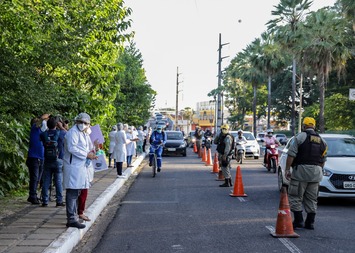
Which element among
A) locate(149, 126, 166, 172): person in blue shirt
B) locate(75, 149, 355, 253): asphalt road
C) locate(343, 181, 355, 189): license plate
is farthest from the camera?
locate(149, 126, 166, 172): person in blue shirt

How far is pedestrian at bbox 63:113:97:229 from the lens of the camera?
8.88 m

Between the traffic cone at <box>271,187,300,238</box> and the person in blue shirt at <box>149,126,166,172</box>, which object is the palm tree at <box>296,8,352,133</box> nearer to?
the person in blue shirt at <box>149,126,166,172</box>

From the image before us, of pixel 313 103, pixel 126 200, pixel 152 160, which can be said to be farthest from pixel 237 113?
pixel 126 200

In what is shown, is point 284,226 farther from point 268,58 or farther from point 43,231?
point 268,58

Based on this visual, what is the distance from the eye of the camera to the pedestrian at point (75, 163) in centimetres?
888

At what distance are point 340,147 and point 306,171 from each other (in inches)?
176

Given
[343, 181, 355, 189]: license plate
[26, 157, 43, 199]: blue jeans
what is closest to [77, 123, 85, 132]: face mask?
[26, 157, 43, 199]: blue jeans

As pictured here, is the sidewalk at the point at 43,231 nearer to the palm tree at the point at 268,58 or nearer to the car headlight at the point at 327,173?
the car headlight at the point at 327,173

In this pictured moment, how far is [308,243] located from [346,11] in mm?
29568

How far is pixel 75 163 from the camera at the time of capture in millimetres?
8938

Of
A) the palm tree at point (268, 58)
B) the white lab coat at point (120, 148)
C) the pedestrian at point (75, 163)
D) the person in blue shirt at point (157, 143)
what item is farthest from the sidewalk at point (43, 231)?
the palm tree at point (268, 58)

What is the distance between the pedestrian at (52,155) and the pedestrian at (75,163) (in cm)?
212

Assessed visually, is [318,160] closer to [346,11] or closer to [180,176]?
[180,176]

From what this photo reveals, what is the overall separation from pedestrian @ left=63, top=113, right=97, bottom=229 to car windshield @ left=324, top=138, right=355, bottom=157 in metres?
→ 6.64
